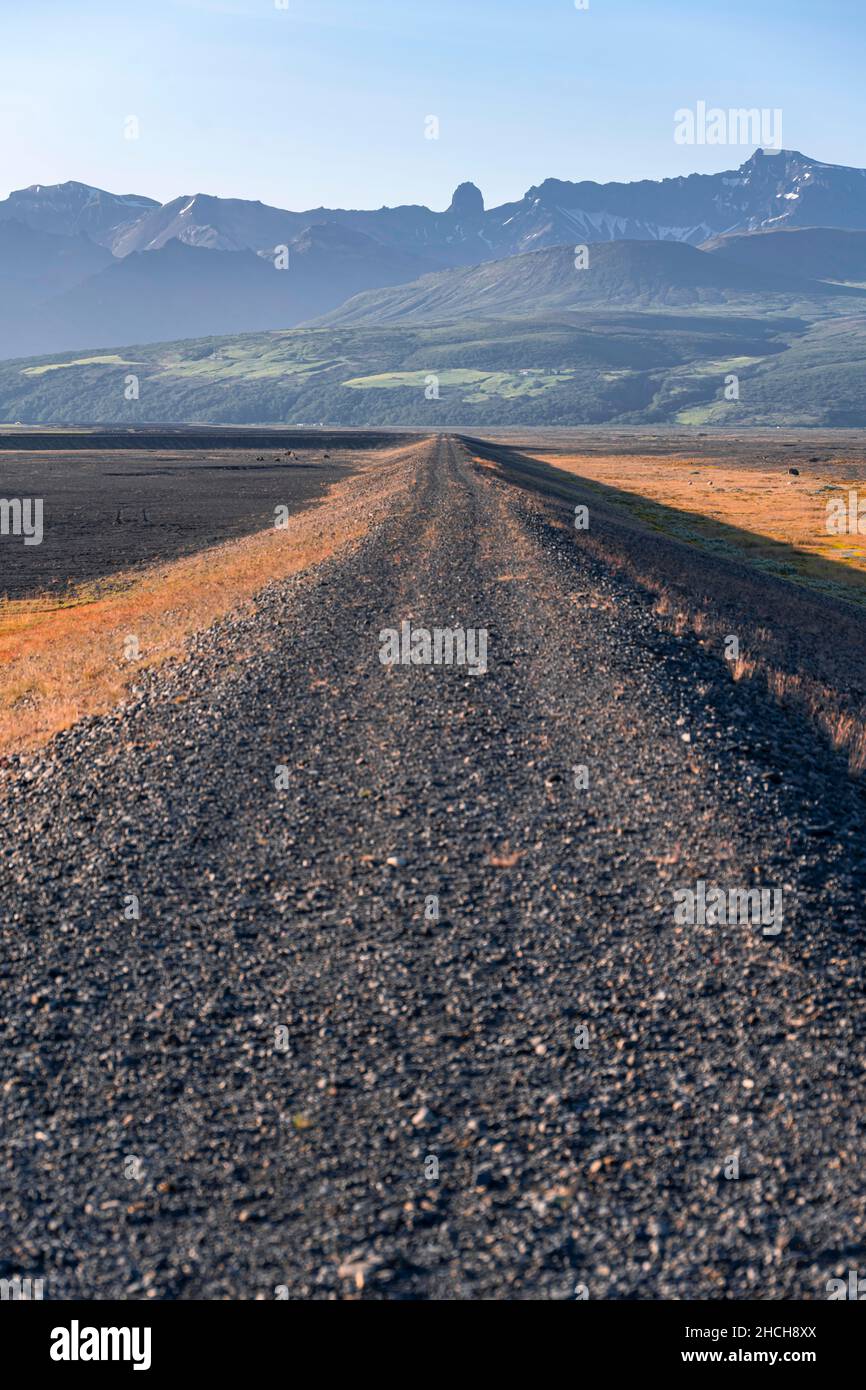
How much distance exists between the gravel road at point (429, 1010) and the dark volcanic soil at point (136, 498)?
30.7 meters

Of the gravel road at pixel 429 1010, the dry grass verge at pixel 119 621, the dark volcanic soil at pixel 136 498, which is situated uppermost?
the dark volcanic soil at pixel 136 498

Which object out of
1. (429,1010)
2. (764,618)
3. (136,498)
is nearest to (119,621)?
(764,618)

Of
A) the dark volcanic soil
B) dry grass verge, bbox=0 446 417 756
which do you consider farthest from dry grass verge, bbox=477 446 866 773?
the dark volcanic soil

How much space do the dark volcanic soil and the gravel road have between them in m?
30.7

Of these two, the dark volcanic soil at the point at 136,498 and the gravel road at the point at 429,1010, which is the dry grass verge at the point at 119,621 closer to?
the gravel road at the point at 429,1010

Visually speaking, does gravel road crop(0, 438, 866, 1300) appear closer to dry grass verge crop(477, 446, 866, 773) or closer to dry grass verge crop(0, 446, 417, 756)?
dry grass verge crop(0, 446, 417, 756)

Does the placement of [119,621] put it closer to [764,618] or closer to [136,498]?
[764,618]

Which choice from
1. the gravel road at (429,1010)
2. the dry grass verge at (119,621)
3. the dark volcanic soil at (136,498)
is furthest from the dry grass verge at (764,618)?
the dark volcanic soil at (136,498)

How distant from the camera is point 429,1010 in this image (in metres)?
8.77

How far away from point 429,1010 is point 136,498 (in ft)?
269

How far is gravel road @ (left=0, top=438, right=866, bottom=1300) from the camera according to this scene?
654 cm

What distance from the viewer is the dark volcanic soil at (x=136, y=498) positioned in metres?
50.0
